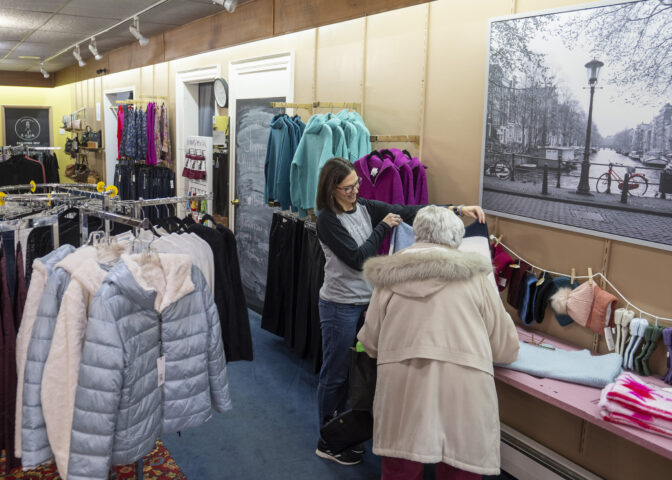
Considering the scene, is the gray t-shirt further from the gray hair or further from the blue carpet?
the blue carpet

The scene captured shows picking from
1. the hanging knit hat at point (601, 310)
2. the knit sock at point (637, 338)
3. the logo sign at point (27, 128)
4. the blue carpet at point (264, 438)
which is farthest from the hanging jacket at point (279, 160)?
the logo sign at point (27, 128)

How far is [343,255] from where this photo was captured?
269cm

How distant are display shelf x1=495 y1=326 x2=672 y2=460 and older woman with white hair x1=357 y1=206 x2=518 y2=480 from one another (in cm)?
26

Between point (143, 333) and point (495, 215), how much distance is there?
73.9 inches

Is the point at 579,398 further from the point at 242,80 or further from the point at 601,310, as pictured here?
the point at 242,80

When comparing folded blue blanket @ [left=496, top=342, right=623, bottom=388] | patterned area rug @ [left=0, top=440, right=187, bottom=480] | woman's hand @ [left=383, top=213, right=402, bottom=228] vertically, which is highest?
woman's hand @ [left=383, top=213, right=402, bottom=228]

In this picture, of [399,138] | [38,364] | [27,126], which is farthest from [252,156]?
[27,126]

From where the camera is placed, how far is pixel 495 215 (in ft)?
9.80

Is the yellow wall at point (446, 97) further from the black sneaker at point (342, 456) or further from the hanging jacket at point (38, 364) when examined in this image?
the hanging jacket at point (38, 364)

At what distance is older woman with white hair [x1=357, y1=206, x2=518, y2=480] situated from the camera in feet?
6.61

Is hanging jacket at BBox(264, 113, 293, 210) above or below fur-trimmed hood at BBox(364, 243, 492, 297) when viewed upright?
above

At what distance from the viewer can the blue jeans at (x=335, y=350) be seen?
283 centimetres

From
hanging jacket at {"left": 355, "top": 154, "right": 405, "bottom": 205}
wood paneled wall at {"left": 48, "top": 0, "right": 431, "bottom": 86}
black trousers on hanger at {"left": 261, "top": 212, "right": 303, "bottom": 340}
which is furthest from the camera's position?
black trousers on hanger at {"left": 261, "top": 212, "right": 303, "bottom": 340}

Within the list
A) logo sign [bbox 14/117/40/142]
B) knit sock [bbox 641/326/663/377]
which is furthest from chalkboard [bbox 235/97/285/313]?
logo sign [bbox 14/117/40/142]
